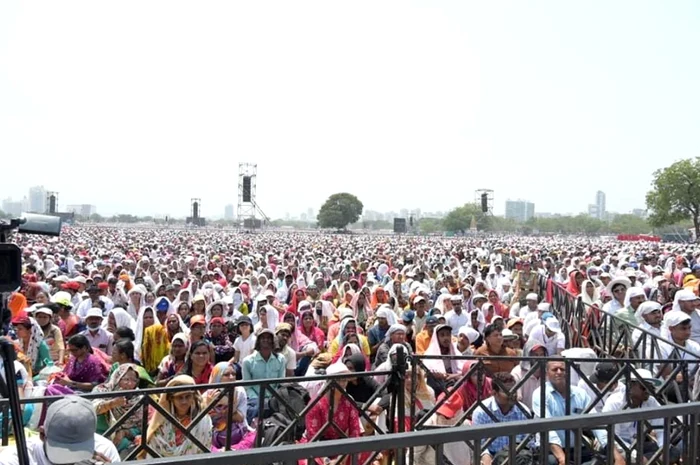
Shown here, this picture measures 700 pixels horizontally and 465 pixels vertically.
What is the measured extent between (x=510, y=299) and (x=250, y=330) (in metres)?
7.02

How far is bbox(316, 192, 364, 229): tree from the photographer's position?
341ft

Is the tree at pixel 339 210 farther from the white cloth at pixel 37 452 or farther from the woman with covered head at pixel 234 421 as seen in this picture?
the white cloth at pixel 37 452

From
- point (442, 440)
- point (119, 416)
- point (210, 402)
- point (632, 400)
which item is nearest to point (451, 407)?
point (632, 400)

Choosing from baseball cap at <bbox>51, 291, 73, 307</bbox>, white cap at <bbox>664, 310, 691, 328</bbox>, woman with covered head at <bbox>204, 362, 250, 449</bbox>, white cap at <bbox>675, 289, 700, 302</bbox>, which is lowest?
woman with covered head at <bbox>204, 362, 250, 449</bbox>

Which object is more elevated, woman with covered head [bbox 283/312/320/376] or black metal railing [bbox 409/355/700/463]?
black metal railing [bbox 409/355/700/463]

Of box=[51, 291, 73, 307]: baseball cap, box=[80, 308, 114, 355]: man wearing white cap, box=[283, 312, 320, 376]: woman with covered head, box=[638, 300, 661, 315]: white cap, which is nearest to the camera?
box=[638, 300, 661, 315]: white cap

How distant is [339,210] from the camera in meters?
104

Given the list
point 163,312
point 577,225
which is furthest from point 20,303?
point 577,225

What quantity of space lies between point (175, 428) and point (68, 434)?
165cm

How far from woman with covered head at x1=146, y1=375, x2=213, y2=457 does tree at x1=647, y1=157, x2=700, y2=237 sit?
68056 millimetres

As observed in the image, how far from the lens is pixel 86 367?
19.4 feet

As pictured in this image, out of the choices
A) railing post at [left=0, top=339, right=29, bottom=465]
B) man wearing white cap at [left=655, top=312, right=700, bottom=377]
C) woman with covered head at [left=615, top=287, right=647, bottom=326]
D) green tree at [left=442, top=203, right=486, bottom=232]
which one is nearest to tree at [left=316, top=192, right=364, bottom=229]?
green tree at [left=442, top=203, right=486, bottom=232]

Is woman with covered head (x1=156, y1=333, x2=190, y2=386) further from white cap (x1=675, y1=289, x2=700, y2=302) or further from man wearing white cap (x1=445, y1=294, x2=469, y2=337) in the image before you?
white cap (x1=675, y1=289, x2=700, y2=302)

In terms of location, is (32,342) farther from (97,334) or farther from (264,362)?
(264,362)
